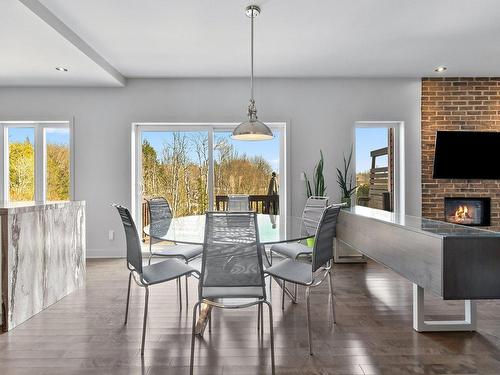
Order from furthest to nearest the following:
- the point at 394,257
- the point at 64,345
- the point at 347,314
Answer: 1. the point at 347,314
2. the point at 394,257
3. the point at 64,345

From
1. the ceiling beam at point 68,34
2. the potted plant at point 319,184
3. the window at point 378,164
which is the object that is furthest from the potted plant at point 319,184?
the ceiling beam at point 68,34

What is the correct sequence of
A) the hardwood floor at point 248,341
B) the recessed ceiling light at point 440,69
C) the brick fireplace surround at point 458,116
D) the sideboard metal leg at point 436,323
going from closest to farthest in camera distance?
the hardwood floor at point 248,341
the sideboard metal leg at point 436,323
the recessed ceiling light at point 440,69
the brick fireplace surround at point 458,116

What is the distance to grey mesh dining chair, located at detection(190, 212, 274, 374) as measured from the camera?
6.00 ft

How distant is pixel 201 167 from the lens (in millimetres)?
5062

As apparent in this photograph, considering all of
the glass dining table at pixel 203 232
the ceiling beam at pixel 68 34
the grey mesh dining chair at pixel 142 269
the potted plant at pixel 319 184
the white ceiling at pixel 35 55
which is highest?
the ceiling beam at pixel 68 34

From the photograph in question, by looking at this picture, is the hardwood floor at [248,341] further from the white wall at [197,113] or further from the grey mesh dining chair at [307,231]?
the white wall at [197,113]

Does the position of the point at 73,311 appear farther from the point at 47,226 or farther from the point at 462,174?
the point at 462,174

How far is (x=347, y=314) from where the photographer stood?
2.81 m

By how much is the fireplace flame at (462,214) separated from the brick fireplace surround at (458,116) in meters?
0.19

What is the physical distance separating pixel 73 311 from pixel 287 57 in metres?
3.45

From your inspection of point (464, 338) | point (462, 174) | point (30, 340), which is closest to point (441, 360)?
point (464, 338)

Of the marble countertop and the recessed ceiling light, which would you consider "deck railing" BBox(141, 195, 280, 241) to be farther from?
the recessed ceiling light

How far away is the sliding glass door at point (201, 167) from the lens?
16.6ft

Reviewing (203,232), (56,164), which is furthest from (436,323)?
(56,164)
